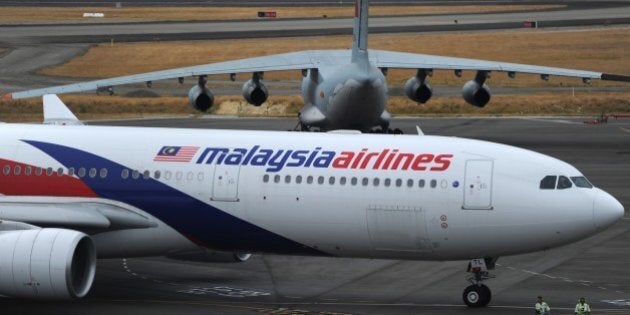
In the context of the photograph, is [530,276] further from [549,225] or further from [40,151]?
[40,151]

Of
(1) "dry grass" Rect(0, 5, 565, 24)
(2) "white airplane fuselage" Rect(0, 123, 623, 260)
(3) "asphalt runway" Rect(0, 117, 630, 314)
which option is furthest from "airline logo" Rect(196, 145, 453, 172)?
(1) "dry grass" Rect(0, 5, 565, 24)

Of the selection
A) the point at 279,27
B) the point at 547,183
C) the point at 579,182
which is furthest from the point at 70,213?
the point at 279,27

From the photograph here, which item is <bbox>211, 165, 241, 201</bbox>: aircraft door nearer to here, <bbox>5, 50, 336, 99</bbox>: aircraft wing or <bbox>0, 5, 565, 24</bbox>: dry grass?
<bbox>5, 50, 336, 99</bbox>: aircraft wing

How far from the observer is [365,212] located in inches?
1164

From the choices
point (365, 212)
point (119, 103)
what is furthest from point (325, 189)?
point (119, 103)

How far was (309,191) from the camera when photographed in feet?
98.5

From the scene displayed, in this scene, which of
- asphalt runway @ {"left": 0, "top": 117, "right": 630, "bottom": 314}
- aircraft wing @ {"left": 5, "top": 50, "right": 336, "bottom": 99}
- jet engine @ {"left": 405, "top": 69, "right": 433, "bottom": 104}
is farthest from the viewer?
jet engine @ {"left": 405, "top": 69, "right": 433, "bottom": 104}

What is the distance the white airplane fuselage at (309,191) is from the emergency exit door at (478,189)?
21 millimetres

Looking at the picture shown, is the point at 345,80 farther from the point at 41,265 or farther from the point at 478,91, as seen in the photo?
the point at 41,265

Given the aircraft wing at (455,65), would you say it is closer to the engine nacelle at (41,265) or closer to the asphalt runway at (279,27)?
the engine nacelle at (41,265)

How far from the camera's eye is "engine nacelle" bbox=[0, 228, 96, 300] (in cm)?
2762

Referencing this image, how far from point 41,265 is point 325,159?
660cm

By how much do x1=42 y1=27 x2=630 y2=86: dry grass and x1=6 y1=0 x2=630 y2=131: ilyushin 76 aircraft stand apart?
3094cm

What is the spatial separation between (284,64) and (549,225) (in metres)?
35.4
